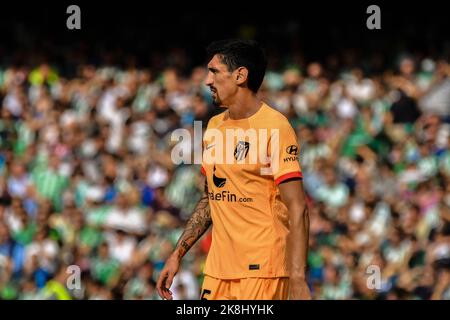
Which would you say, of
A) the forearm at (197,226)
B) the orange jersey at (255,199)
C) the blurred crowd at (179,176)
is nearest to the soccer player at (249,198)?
the orange jersey at (255,199)

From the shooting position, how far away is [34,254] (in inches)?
469

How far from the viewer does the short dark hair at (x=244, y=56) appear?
5.66 meters

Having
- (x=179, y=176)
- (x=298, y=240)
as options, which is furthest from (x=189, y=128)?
(x=298, y=240)

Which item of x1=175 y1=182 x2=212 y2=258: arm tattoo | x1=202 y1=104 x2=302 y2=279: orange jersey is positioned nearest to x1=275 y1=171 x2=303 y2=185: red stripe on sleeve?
x1=202 y1=104 x2=302 y2=279: orange jersey

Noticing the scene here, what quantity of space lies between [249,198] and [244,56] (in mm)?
774

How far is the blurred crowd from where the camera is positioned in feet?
37.4

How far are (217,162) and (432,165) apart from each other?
7043 mm

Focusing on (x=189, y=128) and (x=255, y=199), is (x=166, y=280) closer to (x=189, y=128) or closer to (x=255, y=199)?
(x=255, y=199)

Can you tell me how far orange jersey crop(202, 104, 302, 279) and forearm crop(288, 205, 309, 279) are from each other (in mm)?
197

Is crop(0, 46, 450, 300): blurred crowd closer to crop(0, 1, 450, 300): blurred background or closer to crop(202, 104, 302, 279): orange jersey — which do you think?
crop(0, 1, 450, 300): blurred background

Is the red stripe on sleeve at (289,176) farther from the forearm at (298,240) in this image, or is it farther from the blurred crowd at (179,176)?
the blurred crowd at (179,176)

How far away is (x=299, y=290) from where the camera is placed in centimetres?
517

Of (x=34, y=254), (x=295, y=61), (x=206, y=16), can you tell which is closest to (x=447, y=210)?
(x=295, y=61)

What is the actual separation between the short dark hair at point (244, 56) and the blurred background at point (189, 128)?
18.5 ft
